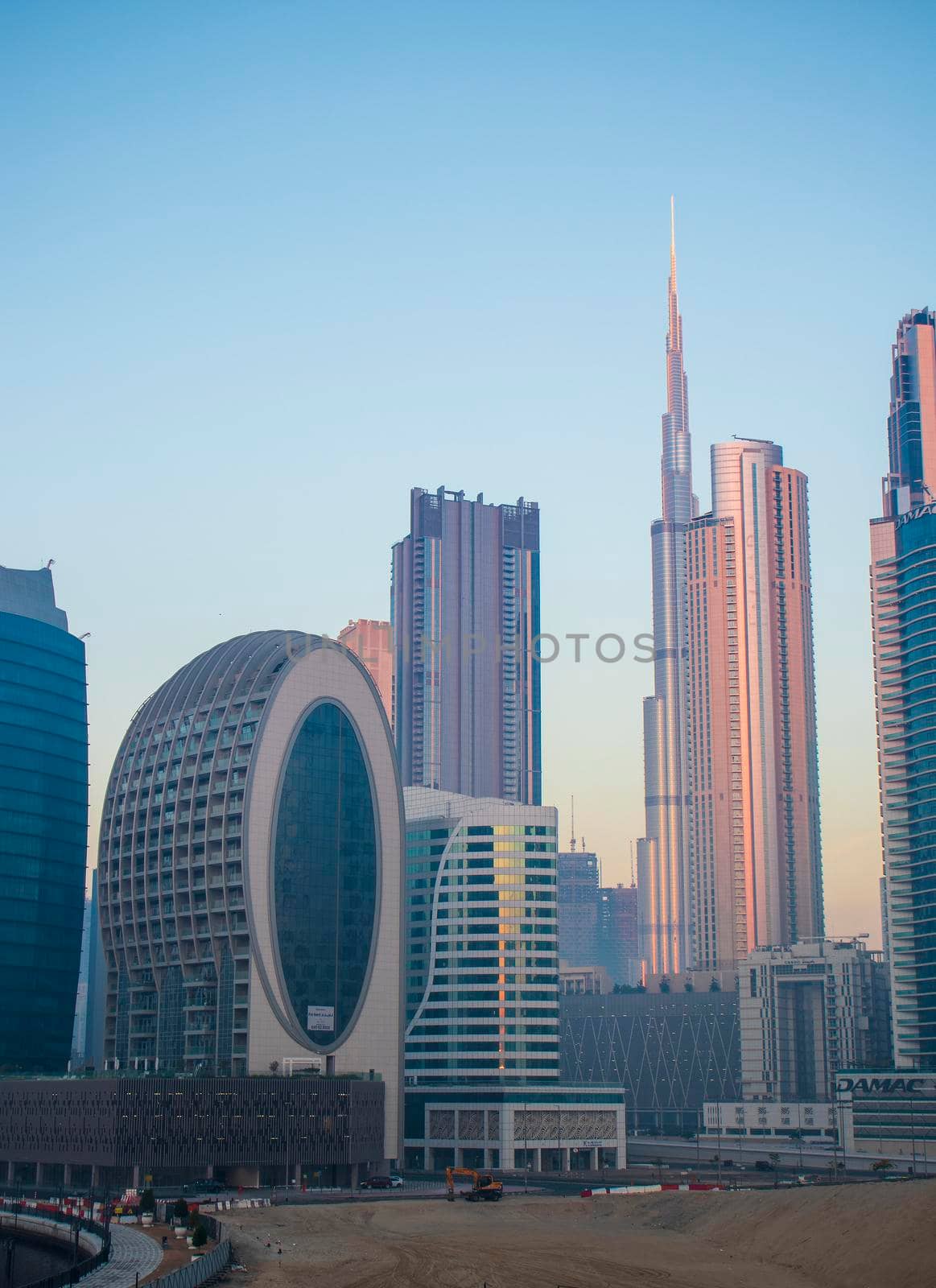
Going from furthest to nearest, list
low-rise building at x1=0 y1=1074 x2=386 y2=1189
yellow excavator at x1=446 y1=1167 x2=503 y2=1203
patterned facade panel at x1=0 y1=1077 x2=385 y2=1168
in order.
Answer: low-rise building at x1=0 y1=1074 x2=386 y2=1189 → patterned facade panel at x1=0 y1=1077 x2=385 y2=1168 → yellow excavator at x1=446 y1=1167 x2=503 y2=1203

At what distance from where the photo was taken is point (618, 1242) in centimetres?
12456

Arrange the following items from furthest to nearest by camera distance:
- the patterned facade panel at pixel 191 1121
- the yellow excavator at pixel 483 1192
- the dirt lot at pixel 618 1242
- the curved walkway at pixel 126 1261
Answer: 1. the patterned facade panel at pixel 191 1121
2. the yellow excavator at pixel 483 1192
3. the dirt lot at pixel 618 1242
4. the curved walkway at pixel 126 1261

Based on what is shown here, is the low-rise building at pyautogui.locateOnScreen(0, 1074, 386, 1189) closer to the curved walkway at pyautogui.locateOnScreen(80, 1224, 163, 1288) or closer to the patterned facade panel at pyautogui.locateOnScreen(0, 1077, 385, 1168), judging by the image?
the patterned facade panel at pyautogui.locateOnScreen(0, 1077, 385, 1168)

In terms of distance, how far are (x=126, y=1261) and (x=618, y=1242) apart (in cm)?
3791

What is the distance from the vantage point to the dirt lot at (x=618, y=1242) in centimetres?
10638

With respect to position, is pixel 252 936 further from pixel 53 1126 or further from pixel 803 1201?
pixel 803 1201

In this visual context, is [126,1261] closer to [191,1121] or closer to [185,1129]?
[185,1129]

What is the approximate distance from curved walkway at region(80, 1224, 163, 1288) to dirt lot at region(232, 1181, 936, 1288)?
602 centimetres

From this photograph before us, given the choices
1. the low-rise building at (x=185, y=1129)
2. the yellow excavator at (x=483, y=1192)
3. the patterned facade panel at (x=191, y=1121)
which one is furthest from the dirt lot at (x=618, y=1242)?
the low-rise building at (x=185, y=1129)

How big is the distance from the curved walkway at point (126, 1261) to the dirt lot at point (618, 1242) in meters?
6.02

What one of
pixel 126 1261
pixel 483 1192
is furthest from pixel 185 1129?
pixel 126 1261

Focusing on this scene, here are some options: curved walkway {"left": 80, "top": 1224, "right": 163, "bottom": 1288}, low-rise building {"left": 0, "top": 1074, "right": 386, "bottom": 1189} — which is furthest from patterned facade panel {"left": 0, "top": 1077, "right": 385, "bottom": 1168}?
curved walkway {"left": 80, "top": 1224, "right": 163, "bottom": 1288}

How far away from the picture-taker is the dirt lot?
106375mm

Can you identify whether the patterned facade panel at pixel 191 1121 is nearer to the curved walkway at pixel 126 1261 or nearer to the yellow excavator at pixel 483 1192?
the yellow excavator at pixel 483 1192
